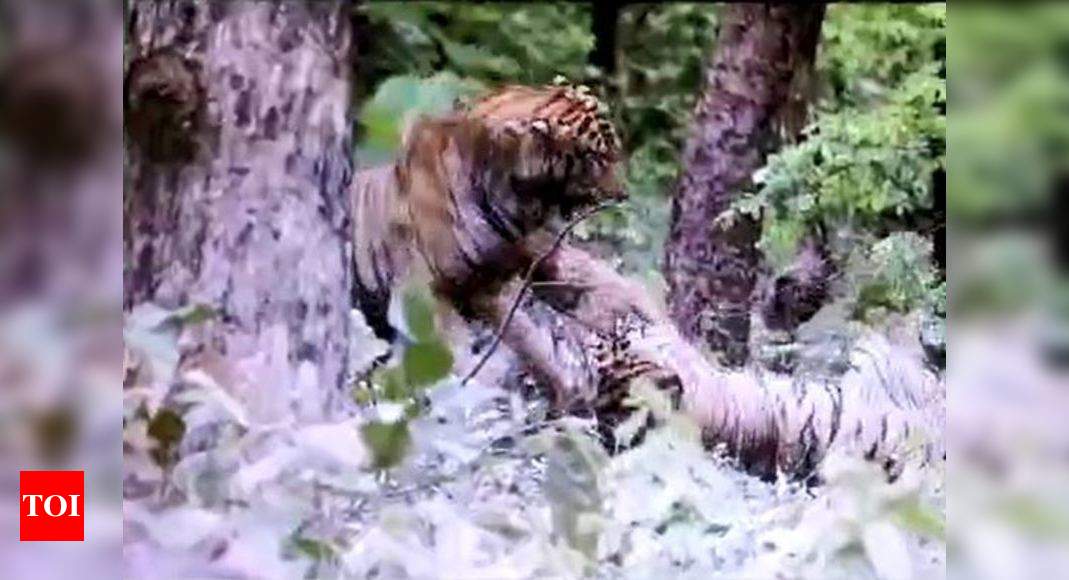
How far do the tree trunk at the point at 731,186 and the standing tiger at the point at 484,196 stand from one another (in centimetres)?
→ 8

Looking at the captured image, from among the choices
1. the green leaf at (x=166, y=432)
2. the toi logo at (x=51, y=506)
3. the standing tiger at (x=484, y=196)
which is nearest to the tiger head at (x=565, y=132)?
the standing tiger at (x=484, y=196)

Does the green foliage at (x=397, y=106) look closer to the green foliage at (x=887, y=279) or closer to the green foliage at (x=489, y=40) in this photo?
the green foliage at (x=489, y=40)

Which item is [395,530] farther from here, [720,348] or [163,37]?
[163,37]

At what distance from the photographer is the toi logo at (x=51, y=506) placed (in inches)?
55.2

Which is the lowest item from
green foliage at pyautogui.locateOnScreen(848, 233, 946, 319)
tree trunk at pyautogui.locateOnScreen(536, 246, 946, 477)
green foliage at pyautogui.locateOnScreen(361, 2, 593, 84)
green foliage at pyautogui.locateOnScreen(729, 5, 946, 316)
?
tree trunk at pyautogui.locateOnScreen(536, 246, 946, 477)

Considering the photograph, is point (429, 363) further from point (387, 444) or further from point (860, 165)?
point (860, 165)

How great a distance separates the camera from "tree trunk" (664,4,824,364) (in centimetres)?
145

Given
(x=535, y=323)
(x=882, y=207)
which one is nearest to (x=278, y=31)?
A: (x=535, y=323)

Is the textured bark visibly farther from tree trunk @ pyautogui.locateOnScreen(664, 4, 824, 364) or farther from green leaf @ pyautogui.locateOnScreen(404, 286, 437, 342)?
green leaf @ pyautogui.locateOnScreen(404, 286, 437, 342)

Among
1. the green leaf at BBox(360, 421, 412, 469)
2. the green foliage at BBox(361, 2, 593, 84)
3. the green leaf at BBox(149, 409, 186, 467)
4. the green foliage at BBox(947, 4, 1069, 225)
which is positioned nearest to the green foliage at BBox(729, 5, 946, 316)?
the green foliage at BBox(947, 4, 1069, 225)

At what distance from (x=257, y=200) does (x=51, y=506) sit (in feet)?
1.09

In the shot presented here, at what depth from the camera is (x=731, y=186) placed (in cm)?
145

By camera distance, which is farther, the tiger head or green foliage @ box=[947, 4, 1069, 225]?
the tiger head

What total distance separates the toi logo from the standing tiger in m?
0.31
